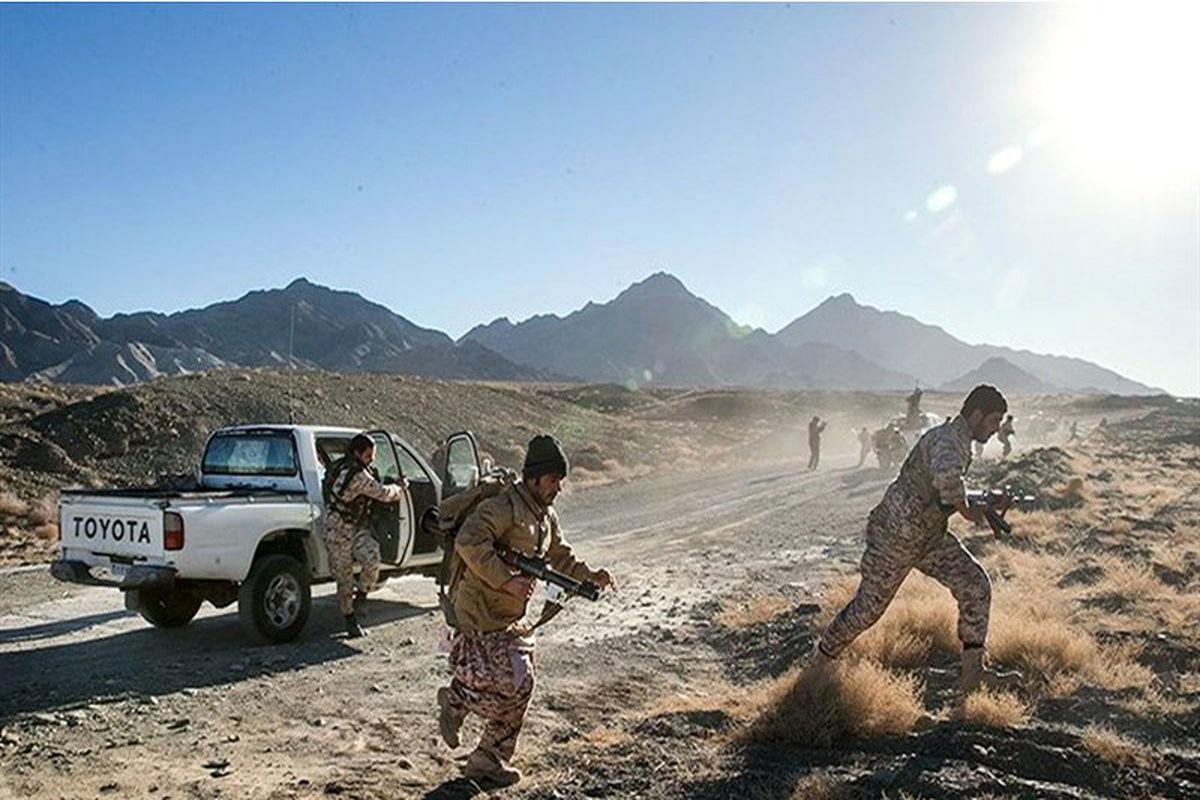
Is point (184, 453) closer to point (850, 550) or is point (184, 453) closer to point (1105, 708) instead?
point (850, 550)

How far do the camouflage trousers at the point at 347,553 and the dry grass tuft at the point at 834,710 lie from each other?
4172 mm

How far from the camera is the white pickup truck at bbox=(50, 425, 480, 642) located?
25.8 feet

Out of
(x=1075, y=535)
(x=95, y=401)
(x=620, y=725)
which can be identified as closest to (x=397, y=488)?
(x=620, y=725)

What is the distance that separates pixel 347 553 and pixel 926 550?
4.93 meters

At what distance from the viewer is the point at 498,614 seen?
15.6ft

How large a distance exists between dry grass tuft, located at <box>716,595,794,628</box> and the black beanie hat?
18.7 feet

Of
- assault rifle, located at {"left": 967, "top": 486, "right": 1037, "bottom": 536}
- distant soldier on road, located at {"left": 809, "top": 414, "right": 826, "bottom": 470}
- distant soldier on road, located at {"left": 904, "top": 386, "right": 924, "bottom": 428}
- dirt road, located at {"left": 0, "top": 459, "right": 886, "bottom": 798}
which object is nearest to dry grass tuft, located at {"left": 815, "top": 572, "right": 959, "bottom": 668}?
dirt road, located at {"left": 0, "top": 459, "right": 886, "bottom": 798}

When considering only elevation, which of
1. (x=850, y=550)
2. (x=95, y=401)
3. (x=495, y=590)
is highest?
(x=95, y=401)

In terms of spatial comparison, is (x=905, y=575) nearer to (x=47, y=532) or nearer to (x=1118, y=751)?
(x=1118, y=751)

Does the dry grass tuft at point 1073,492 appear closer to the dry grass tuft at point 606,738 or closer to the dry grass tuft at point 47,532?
the dry grass tuft at point 606,738

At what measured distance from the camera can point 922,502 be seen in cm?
615

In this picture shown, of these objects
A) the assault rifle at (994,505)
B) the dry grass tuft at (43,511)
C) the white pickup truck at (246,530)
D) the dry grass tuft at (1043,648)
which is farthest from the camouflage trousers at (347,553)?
the dry grass tuft at (43,511)

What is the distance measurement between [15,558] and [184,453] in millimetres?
13389

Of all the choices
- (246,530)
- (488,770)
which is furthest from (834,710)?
(246,530)
